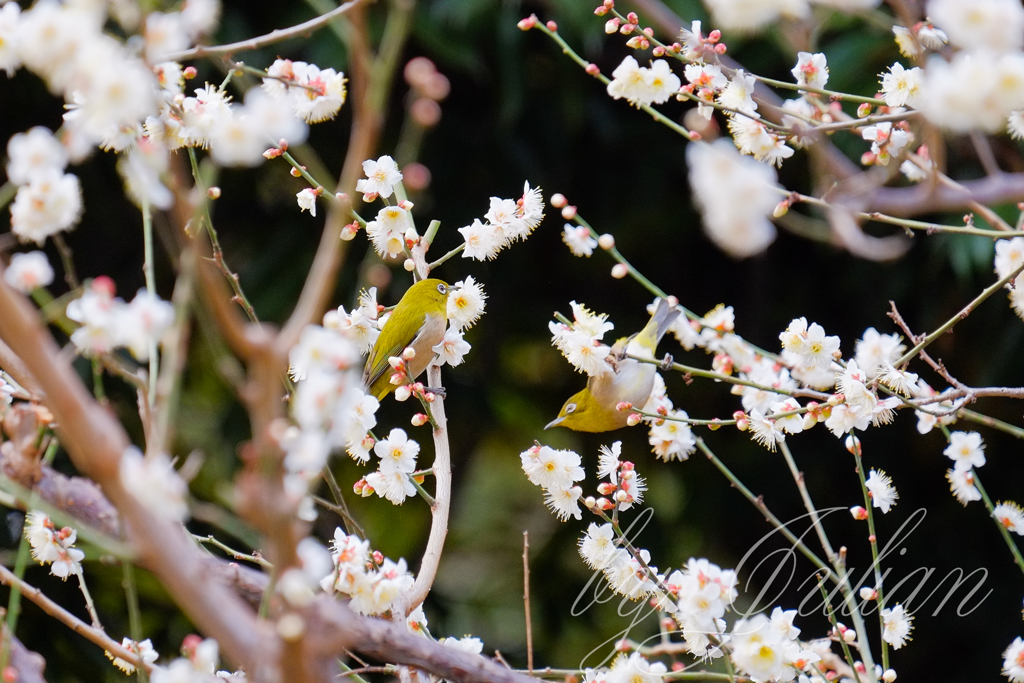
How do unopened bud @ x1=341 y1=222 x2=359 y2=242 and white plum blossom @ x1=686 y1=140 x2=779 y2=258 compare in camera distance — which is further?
unopened bud @ x1=341 y1=222 x2=359 y2=242

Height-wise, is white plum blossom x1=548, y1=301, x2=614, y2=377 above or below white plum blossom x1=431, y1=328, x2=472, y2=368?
above

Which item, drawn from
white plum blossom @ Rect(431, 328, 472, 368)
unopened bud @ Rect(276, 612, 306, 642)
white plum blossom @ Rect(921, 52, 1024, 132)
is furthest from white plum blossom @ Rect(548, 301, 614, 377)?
unopened bud @ Rect(276, 612, 306, 642)

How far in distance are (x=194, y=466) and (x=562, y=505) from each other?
605mm

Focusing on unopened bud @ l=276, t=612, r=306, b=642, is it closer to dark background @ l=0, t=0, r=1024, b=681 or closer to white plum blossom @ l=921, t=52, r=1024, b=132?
white plum blossom @ l=921, t=52, r=1024, b=132

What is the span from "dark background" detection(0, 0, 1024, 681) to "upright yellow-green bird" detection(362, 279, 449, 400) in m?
Result: 0.88

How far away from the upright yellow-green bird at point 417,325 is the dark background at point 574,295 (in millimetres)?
884

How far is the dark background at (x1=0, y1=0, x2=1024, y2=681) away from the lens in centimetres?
211

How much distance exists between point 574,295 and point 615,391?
5.09 ft

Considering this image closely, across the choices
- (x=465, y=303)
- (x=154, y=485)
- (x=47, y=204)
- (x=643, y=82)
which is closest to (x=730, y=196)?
(x=154, y=485)

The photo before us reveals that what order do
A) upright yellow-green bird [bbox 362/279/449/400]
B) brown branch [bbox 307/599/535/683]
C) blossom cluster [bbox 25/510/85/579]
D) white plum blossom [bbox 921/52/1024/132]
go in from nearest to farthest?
white plum blossom [bbox 921/52/1024/132] → brown branch [bbox 307/599/535/683] → blossom cluster [bbox 25/510/85/579] → upright yellow-green bird [bbox 362/279/449/400]

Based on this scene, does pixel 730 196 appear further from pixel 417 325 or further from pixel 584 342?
pixel 417 325

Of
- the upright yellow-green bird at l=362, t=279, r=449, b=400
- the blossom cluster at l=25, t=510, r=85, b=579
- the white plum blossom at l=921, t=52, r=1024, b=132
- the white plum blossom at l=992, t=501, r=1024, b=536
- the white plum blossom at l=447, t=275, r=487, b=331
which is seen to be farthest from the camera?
the upright yellow-green bird at l=362, t=279, r=449, b=400

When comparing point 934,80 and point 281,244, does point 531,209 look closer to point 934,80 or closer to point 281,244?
point 934,80

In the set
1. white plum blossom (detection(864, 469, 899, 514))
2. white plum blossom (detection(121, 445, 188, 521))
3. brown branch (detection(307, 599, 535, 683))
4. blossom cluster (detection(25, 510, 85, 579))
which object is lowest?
blossom cluster (detection(25, 510, 85, 579))
